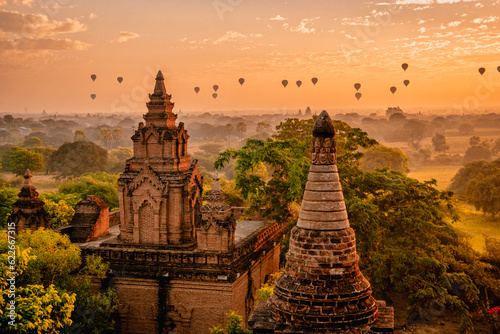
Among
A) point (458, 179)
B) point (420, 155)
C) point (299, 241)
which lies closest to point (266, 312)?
point (299, 241)

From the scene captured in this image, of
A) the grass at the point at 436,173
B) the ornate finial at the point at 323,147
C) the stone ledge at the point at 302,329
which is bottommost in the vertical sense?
the grass at the point at 436,173

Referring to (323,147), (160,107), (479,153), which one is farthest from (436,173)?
(323,147)

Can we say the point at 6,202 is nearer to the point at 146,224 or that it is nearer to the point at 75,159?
the point at 146,224

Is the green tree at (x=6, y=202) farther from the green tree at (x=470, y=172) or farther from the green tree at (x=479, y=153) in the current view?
the green tree at (x=479, y=153)

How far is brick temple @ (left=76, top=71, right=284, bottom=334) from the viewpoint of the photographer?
2716 centimetres

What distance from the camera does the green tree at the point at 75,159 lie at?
9462 cm

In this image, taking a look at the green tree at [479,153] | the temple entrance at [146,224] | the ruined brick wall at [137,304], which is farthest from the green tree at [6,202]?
the green tree at [479,153]

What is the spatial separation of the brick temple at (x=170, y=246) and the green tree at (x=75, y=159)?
66830 mm

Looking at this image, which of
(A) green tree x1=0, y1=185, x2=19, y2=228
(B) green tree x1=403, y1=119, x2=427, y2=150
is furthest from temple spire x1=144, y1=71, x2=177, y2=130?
(B) green tree x1=403, y1=119, x2=427, y2=150

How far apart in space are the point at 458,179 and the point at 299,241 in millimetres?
69946

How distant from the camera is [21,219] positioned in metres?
30.7

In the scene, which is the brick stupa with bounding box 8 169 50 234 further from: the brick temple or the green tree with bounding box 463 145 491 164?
the green tree with bounding box 463 145 491 164

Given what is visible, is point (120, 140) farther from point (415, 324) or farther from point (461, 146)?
point (415, 324)

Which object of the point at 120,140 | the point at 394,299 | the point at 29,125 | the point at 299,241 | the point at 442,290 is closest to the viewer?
the point at 299,241
